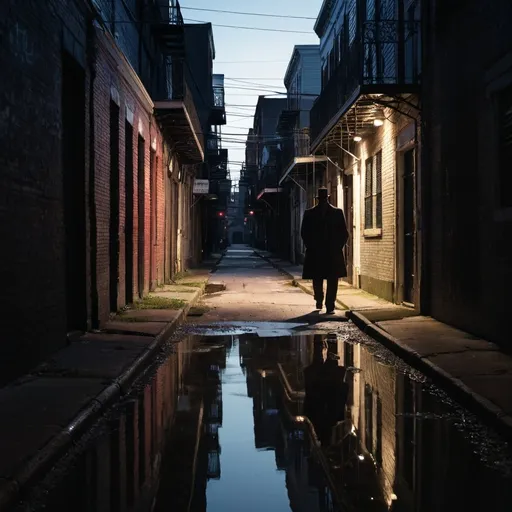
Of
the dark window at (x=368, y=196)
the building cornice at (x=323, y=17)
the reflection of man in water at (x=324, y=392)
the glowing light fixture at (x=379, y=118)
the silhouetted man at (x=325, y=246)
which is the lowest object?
the reflection of man in water at (x=324, y=392)

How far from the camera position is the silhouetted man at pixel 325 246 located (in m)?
13.1

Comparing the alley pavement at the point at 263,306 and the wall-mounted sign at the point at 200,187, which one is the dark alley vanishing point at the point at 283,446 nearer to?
the alley pavement at the point at 263,306

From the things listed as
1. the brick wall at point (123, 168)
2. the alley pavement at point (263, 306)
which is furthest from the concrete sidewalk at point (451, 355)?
the brick wall at point (123, 168)

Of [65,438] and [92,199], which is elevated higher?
[92,199]

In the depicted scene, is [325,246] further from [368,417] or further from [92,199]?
[368,417]

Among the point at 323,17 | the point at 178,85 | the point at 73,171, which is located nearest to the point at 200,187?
the point at 323,17

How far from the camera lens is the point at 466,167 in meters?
9.74

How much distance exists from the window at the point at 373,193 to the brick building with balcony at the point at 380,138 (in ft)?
0.07

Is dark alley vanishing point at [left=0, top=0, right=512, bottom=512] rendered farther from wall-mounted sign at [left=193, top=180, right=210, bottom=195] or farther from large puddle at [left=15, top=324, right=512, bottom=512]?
wall-mounted sign at [left=193, top=180, right=210, bottom=195]

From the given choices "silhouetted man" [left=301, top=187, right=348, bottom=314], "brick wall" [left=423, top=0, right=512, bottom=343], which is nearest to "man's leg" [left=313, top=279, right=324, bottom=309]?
"silhouetted man" [left=301, top=187, right=348, bottom=314]

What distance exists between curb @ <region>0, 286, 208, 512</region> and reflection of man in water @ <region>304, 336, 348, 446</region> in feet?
5.60

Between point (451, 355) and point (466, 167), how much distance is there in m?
3.00

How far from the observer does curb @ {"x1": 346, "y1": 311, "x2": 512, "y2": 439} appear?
527 centimetres

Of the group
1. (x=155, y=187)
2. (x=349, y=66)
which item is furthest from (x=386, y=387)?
(x=155, y=187)
